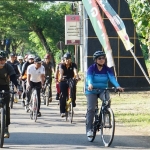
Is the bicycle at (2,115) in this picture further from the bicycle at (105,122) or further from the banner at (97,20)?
the banner at (97,20)

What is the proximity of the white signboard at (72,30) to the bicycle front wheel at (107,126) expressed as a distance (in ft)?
69.5

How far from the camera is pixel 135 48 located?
31.7 m

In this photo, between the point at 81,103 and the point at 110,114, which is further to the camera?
the point at 81,103

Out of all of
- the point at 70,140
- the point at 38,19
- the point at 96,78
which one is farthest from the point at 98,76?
the point at 38,19

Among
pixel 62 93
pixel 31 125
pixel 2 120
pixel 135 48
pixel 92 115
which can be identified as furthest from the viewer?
pixel 135 48

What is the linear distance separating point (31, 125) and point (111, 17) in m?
3.30

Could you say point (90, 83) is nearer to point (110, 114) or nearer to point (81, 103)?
point (110, 114)

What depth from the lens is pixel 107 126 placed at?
12406mm

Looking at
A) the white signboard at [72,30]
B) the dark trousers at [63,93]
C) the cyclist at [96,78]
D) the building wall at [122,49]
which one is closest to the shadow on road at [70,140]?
the cyclist at [96,78]

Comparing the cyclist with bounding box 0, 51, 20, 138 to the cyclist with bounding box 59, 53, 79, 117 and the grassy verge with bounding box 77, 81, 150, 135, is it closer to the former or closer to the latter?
the grassy verge with bounding box 77, 81, 150, 135

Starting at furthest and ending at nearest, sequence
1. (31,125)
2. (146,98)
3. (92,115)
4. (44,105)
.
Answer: (146,98)
(44,105)
(31,125)
(92,115)

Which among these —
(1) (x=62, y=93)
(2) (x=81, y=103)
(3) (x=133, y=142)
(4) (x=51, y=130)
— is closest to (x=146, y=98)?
(2) (x=81, y=103)

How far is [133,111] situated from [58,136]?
7.04 m

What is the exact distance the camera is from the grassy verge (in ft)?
54.0
